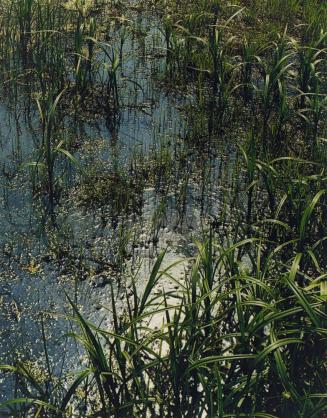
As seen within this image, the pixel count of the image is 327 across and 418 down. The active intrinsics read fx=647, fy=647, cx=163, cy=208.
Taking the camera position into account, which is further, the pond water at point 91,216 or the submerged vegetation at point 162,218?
the pond water at point 91,216

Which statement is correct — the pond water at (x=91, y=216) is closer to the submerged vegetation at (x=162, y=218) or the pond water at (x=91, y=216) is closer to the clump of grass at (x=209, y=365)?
the submerged vegetation at (x=162, y=218)

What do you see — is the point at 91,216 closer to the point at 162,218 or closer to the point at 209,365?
the point at 162,218

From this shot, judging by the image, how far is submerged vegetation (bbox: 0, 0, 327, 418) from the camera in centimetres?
171

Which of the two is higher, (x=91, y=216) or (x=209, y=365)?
(x=91, y=216)

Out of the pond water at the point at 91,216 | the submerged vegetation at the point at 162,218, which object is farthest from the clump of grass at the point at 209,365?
the pond water at the point at 91,216

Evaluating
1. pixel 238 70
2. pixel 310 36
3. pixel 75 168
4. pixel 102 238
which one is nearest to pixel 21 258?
pixel 102 238

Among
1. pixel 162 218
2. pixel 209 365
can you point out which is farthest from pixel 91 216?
pixel 209 365

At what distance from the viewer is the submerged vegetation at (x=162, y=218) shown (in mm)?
1705

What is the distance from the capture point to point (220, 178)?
284 cm

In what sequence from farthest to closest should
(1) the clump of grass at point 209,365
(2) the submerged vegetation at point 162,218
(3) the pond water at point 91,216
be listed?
(3) the pond water at point 91,216, (2) the submerged vegetation at point 162,218, (1) the clump of grass at point 209,365

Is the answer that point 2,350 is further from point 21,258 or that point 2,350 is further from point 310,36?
point 310,36

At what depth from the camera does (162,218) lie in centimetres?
256

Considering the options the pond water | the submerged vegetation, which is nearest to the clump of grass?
the submerged vegetation

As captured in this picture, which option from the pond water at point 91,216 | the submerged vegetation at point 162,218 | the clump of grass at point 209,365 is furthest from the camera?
the pond water at point 91,216
